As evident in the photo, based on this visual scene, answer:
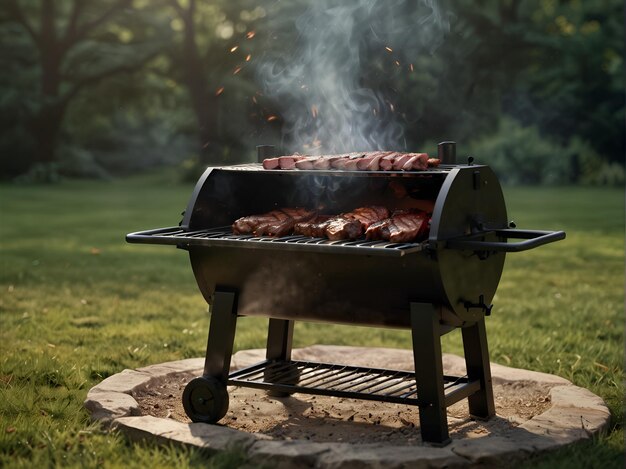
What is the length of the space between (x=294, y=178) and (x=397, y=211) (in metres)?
0.71

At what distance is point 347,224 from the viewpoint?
13.6 feet

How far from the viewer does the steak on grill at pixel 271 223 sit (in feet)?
14.4

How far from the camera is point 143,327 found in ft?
21.7

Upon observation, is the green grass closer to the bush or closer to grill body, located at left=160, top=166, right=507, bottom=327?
grill body, located at left=160, top=166, right=507, bottom=327

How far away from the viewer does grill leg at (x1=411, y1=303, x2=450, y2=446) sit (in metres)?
4.04

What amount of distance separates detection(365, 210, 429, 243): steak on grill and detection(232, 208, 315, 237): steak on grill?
46 centimetres

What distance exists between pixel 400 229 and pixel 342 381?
1018 mm

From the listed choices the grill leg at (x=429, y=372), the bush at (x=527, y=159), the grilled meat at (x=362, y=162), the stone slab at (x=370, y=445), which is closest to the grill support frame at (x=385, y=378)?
the grill leg at (x=429, y=372)

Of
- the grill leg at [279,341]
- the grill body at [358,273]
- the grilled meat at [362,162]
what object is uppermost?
the grilled meat at [362,162]

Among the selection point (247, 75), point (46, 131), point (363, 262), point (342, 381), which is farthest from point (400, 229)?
point (46, 131)

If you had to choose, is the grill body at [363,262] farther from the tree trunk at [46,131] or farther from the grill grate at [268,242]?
the tree trunk at [46,131]

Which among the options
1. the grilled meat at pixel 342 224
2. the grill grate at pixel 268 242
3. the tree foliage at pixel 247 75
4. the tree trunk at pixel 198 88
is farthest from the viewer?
the tree trunk at pixel 198 88

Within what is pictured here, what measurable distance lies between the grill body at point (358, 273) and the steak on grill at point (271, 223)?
0.34 feet

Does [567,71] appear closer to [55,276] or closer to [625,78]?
[625,78]
